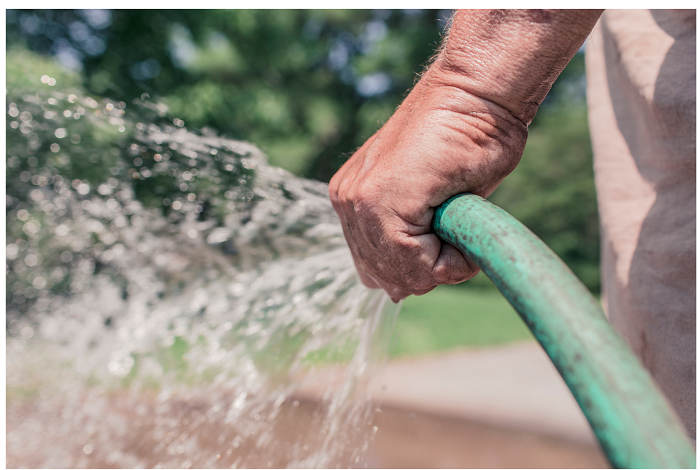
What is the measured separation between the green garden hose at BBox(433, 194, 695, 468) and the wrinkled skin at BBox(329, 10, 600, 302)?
0.67 ft

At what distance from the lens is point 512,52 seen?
3.22ft

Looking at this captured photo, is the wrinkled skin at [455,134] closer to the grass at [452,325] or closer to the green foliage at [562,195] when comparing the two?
the grass at [452,325]

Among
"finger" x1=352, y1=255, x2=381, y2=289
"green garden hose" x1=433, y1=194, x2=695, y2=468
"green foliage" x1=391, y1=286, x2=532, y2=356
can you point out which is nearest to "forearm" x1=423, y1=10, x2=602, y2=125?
"green garden hose" x1=433, y1=194, x2=695, y2=468

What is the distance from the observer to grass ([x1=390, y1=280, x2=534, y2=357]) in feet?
24.3

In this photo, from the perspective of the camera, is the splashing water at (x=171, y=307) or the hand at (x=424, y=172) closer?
the hand at (x=424, y=172)

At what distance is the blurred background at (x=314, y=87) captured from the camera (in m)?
9.79

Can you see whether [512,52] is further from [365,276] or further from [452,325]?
[452,325]

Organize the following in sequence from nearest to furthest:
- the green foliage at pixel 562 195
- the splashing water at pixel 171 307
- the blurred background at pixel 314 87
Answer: the splashing water at pixel 171 307, the blurred background at pixel 314 87, the green foliage at pixel 562 195

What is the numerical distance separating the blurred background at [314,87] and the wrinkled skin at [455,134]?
5.97m

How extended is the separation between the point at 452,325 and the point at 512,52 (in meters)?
8.14

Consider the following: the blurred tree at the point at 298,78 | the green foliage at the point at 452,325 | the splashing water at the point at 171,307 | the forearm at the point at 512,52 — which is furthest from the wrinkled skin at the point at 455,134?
the blurred tree at the point at 298,78

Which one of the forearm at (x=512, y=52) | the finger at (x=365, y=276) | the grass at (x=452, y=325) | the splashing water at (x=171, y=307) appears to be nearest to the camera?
the forearm at (x=512, y=52)

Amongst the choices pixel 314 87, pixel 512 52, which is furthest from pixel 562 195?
pixel 512 52

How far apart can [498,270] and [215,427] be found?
3.42 m
